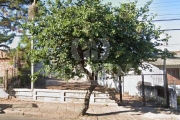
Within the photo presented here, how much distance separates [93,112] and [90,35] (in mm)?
3732

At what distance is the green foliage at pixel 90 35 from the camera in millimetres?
7016

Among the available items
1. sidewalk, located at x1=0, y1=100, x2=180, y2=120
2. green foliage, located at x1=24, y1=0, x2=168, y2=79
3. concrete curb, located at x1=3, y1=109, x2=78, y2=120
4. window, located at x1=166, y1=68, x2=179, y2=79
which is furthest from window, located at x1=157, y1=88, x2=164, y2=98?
window, located at x1=166, y1=68, x2=179, y2=79

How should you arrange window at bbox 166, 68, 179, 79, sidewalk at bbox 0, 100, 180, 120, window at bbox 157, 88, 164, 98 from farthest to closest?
window at bbox 166, 68, 179, 79 → window at bbox 157, 88, 164, 98 → sidewalk at bbox 0, 100, 180, 120

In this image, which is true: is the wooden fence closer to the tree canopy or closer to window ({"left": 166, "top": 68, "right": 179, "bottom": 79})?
the tree canopy

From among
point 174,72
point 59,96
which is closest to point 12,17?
point 59,96

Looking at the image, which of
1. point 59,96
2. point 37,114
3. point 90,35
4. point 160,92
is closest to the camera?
point 90,35

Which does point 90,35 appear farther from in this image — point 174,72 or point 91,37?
point 174,72

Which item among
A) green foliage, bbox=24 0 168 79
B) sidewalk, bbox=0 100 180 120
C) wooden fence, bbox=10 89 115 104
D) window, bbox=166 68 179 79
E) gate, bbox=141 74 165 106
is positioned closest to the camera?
green foliage, bbox=24 0 168 79

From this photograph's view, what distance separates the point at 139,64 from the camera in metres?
8.26

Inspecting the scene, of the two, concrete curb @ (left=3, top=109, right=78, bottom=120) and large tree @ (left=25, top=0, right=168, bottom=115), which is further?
concrete curb @ (left=3, top=109, right=78, bottom=120)

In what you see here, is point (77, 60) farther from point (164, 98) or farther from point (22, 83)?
point (22, 83)

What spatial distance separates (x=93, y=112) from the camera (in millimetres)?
9031

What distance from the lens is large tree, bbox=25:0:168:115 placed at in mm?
7039

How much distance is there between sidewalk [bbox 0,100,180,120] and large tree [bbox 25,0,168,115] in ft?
2.57
